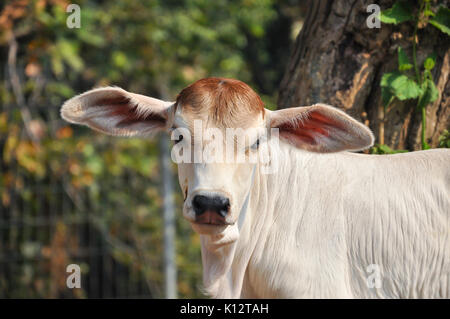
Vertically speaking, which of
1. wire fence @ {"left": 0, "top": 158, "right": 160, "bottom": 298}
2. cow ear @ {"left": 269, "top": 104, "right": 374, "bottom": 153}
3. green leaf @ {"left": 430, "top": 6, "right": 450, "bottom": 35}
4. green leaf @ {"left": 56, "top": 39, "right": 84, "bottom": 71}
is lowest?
wire fence @ {"left": 0, "top": 158, "right": 160, "bottom": 298}

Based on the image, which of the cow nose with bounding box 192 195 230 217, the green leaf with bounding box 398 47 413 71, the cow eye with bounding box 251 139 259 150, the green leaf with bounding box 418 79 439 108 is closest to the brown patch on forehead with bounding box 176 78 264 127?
the cow eye with bounding box 251 139 259 150

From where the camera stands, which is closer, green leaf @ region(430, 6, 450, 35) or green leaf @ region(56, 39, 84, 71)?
green leaf @ region(430, 6, 450, 35)

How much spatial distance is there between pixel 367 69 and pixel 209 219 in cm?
206

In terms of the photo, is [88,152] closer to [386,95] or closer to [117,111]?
[117,111]

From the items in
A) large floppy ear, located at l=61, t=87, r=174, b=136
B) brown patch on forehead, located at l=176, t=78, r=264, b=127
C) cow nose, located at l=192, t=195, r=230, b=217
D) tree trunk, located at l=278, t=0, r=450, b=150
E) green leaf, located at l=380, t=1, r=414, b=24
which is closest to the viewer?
cow nose, located at l=192, t=195, r=230, b=217

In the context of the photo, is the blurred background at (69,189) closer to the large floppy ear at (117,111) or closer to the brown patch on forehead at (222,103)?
the large floppy ear at (117,111)

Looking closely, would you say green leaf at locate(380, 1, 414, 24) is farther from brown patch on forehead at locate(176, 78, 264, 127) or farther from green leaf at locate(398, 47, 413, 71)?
brown patch on forehead at locate(176, 78, 264, 127)

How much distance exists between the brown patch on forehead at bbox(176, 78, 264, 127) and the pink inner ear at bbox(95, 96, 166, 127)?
0.37m

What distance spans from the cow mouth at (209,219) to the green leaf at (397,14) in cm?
205

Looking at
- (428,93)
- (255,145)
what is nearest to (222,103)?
(255,145)

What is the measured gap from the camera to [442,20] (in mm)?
4500

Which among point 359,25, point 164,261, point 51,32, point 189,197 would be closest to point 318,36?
point 359,25

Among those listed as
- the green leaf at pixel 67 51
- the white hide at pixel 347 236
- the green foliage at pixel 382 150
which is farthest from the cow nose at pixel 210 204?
the green leaf at pixel 67 51

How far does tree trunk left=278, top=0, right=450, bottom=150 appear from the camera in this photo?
464cm
